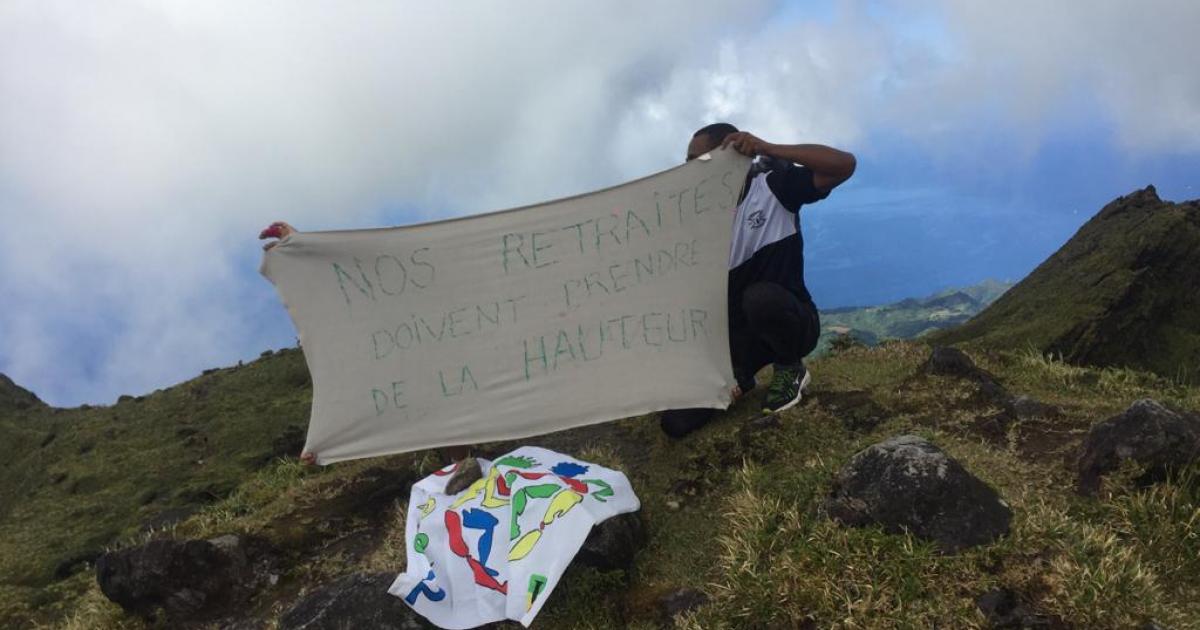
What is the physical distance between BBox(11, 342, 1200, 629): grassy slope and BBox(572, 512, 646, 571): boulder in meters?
0.09

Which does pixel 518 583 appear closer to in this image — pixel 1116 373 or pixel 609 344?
pixel 609 344

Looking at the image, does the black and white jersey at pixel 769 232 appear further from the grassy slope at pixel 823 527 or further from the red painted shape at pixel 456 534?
the red painted shape at pixel 456 534

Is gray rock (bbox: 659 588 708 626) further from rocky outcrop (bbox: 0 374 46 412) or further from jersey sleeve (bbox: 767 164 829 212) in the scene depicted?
rocky outcrop (bbox: 0 374 46 412)

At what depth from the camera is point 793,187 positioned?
6.11 metres

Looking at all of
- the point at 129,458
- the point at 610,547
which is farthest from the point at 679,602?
the point at 129,458

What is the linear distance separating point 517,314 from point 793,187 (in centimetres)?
273

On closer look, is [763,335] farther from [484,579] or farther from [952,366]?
[484,579]

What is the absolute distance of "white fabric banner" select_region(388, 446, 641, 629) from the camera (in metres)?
4.69

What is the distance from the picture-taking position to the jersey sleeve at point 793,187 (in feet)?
19.8

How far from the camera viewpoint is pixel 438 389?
19.8ft

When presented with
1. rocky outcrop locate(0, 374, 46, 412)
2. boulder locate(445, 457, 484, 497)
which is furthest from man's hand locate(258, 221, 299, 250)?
rocky outcrop locate(0, 374, 46, 412)

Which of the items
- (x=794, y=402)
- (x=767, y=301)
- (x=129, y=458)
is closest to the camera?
(x=767, y=301)

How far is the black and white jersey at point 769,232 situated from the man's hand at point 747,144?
460 millimetres

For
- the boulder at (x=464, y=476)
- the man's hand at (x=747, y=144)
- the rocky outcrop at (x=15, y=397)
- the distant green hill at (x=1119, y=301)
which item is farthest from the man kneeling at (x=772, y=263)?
the rocky outcrop at (x=15, y=397)
